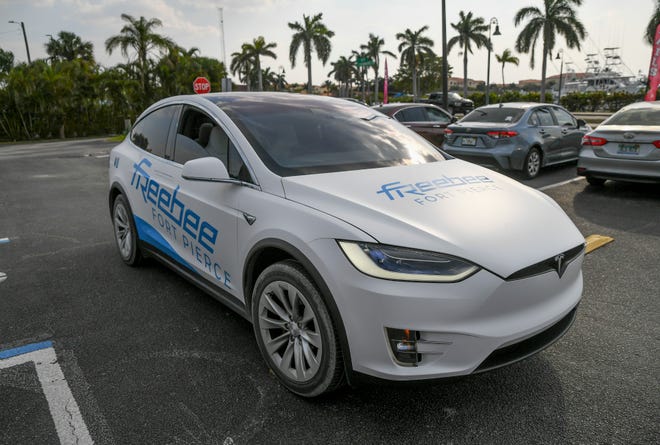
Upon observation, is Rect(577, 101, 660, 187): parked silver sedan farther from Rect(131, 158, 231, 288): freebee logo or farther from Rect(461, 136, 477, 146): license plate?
Rect(131, 158, 231, 288): freebee logo

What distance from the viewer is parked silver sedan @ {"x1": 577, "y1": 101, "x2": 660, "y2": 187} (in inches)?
284

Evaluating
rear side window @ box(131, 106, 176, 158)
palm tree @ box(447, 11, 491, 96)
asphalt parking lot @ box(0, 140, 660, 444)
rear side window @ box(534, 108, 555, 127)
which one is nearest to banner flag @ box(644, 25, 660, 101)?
rear side window @ box(534, 108, 555, 127)

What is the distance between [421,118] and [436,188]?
979 centimetres

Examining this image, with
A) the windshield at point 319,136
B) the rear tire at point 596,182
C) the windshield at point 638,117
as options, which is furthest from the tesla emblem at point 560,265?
the rear tire at point 596,182

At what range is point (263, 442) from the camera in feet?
7.65

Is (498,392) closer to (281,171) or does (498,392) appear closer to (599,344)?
(599,344)

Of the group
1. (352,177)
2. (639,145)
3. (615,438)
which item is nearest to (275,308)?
(352,177)

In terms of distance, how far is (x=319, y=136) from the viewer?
339cm

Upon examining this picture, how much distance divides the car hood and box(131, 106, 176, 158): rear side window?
5.79 ft

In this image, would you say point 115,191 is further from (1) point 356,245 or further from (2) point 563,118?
(2) point 563,118

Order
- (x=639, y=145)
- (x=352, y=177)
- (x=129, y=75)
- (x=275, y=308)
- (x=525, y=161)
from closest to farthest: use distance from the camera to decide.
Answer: (x=275, y=308)
(x=352, y=177)
(x=639, y=145)
(x=525, y=161)
(x=129, y=75)

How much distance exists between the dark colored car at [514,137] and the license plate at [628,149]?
1.82 m

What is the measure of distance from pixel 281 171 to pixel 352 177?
0.41 meters

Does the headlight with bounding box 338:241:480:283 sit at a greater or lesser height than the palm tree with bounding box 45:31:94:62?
lesser
